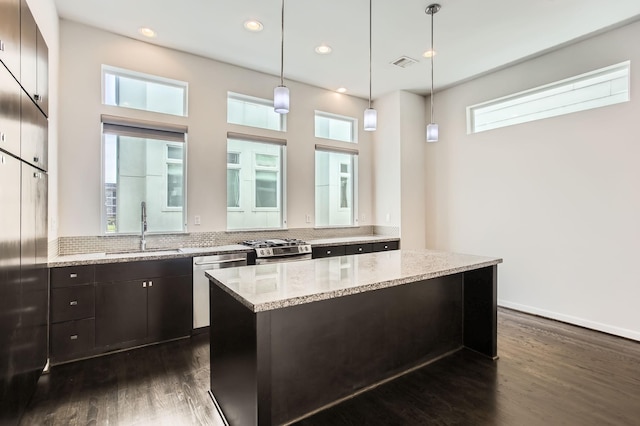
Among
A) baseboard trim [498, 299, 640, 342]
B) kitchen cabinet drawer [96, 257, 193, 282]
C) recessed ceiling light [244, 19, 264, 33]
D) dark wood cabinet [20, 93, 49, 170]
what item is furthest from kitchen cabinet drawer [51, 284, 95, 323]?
baseboard trim [498, 299, 640, 342]

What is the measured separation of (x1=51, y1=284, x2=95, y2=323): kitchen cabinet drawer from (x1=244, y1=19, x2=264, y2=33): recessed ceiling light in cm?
298

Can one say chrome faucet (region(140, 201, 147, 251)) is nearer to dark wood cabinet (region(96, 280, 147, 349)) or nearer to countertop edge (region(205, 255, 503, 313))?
dark wood cabinet (region(96, 280, 147, 349))

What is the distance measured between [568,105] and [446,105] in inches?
66.6

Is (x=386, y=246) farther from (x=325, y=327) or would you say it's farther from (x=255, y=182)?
(x=325, y=327)

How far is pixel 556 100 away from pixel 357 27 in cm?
267

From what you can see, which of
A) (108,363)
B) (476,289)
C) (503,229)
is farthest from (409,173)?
(108,363)

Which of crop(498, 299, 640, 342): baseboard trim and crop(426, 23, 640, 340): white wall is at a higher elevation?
crop(426, 23, 640, 340): white wall

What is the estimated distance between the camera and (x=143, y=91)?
3738 mm

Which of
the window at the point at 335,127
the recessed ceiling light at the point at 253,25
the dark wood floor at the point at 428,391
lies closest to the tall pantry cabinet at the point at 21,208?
the dark wood floor at the point at 428,391

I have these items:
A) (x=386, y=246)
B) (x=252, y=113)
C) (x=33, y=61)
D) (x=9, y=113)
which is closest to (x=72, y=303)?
(x=9, y=113)

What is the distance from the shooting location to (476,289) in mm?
3051

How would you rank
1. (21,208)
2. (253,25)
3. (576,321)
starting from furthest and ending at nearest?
1. (576,321)
2. (253,25)
3. (21,208)

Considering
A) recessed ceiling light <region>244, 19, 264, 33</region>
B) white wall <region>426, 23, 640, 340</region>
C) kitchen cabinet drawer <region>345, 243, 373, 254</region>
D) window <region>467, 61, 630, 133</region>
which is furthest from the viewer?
kitchen cabinet drawer <region>345, 243, 373, 254</region>

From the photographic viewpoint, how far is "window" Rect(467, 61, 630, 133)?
3.48 meters
